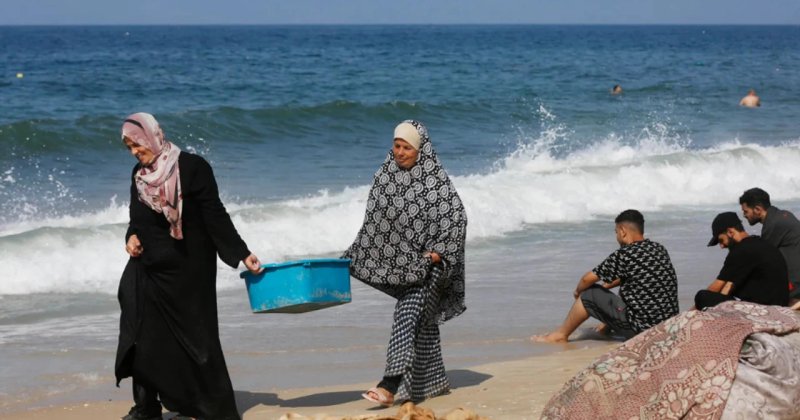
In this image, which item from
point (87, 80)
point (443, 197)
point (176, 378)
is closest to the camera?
point (176, 378)

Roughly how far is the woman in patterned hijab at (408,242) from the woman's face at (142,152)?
42.9 inches

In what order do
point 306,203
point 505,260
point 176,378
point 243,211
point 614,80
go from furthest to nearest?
point 614,80
point 306,203
point 243,211
point 505,260
point 176,378

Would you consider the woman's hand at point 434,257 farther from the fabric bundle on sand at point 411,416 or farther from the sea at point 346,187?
the sea at point 346,187

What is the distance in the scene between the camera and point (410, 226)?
5.58 m

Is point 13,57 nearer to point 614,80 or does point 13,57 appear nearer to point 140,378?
point 614,80

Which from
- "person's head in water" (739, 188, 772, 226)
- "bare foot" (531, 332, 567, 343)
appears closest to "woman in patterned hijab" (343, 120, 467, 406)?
"bare foot" (531, 332, 567, 343)

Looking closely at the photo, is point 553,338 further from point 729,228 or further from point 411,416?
point 411,416

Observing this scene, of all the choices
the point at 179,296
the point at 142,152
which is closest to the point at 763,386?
the point at 179,296

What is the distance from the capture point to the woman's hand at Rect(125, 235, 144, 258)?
507 centimetres

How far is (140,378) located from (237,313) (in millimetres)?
3090

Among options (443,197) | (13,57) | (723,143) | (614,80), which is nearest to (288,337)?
(443,197)

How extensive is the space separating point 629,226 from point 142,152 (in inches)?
121

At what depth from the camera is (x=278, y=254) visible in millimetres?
11039

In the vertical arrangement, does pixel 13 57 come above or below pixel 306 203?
above
